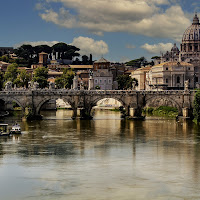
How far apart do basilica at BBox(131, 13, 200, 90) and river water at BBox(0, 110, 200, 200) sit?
53575 mm

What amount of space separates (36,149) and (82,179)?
10.2m

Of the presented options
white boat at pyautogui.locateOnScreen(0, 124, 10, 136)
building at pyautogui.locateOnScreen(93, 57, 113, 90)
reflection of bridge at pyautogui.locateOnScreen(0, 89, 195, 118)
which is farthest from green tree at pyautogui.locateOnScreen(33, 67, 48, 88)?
white boat at pyautogui.locateOnScreen(0, 124, 10, 136)

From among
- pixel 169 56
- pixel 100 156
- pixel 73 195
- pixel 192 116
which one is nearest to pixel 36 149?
pixel 100 156

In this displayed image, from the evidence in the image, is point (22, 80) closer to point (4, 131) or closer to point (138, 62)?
point (4, 131)

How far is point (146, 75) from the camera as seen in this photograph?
127m

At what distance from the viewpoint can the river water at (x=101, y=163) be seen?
29.6m

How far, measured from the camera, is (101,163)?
3647 cm

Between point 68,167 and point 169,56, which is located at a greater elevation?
point 169,56

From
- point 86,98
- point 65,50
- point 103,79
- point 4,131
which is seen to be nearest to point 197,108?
point 86,98

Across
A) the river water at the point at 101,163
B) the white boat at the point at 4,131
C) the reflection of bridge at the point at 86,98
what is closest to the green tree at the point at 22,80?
the reflection of bridge at the point at 86,98

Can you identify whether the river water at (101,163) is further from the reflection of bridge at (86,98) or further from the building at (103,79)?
the building at (103,79)

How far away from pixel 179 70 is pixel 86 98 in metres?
47.4

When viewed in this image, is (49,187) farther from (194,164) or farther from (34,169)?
(194,164)

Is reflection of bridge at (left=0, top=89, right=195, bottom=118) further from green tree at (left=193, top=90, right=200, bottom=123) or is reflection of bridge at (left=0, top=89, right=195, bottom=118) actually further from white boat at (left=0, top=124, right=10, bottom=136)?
white boat at (left=0, top=124, right=10, bottom=136)
